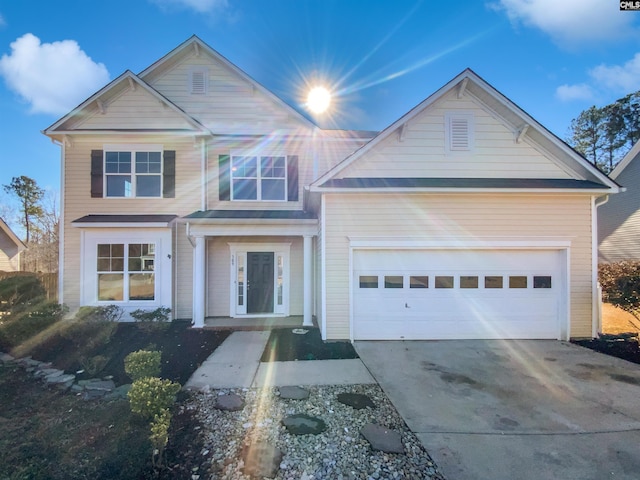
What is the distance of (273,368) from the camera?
6020 mm

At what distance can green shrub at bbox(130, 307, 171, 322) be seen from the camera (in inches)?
358

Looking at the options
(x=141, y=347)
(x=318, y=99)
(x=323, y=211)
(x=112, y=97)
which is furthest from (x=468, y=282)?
(x=112, y=97)

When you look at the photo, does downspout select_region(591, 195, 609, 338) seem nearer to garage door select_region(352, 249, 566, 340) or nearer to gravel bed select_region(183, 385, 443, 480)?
garage door select_region(352, 249, 566, 340)

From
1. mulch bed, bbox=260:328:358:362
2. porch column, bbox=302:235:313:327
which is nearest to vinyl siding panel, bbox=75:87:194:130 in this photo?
porch column, bbox=302:235:313:327

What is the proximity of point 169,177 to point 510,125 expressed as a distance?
9989 mm

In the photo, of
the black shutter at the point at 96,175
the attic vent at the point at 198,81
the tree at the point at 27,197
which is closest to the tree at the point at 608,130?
the attic vent at the point at 198,81

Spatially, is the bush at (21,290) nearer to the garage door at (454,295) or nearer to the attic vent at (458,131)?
the garage door at (454,295)

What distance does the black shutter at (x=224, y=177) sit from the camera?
415 inches

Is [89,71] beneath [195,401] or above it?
above

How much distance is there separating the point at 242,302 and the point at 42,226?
96.5ft

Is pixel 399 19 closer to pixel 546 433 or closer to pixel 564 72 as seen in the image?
pixel 564 72

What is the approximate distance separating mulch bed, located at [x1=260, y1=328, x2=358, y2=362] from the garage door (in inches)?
33.9

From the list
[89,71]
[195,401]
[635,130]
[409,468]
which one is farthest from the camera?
[635,130]

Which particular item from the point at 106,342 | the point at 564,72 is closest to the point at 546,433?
the point at 106,342
